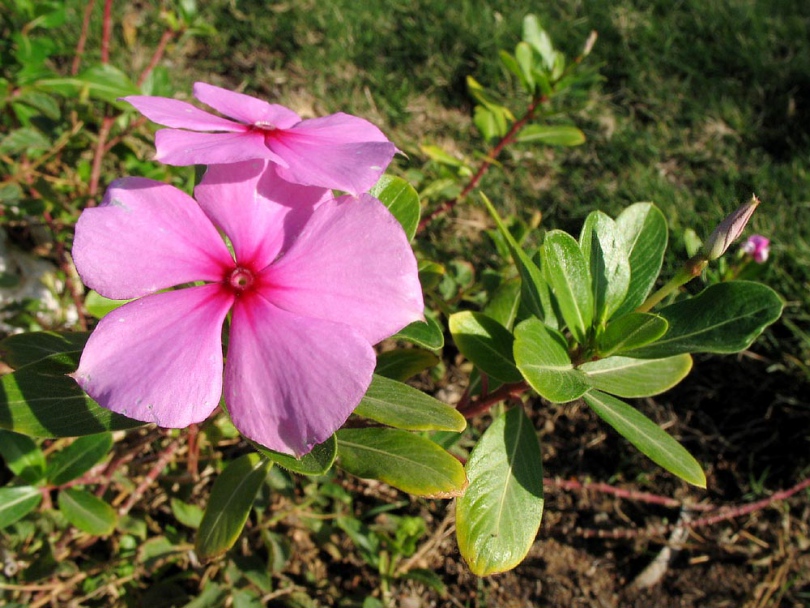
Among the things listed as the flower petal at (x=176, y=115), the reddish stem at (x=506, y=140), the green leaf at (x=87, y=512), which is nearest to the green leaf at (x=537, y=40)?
the reddish stem at (x=506, y=140)

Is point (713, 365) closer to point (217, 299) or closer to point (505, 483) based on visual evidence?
point (505, 483)

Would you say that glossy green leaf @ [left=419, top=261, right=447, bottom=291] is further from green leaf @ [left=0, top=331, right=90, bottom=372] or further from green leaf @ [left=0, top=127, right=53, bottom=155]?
green leaf @ [left=0, top=127, right=53, bottom=155]

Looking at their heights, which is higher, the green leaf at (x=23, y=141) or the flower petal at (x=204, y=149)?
the flower petal at (x=204, y=149)

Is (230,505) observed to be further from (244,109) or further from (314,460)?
(244,109)

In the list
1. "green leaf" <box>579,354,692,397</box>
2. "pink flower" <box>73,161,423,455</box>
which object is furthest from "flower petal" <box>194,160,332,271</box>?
"green leaf" <box>579,354,692,397</box>

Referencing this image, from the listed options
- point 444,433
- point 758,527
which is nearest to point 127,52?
point 444,433

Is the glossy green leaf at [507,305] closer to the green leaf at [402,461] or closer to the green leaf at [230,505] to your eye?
the green leaf at [402,461]
